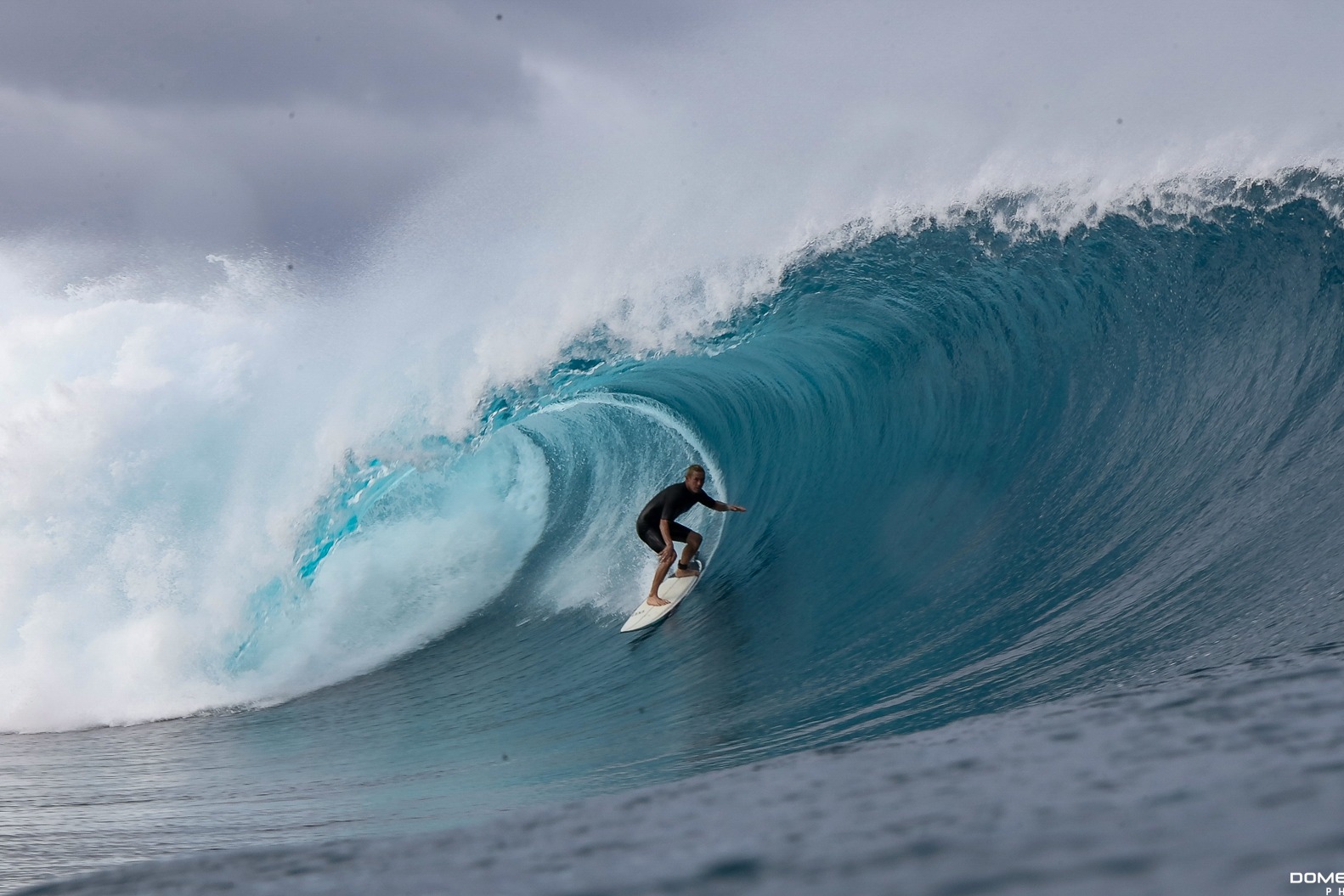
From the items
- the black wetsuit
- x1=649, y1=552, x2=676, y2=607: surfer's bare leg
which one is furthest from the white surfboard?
the black wetsuit

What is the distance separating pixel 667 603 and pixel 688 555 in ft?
1.24

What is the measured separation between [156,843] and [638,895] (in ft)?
10.5

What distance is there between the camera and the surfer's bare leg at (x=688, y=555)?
7.16 m

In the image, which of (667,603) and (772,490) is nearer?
(667,603)

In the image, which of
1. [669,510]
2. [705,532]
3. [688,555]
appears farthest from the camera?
[705,532]

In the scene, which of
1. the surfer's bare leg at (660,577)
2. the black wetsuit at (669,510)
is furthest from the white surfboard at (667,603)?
the black wetsuit at (669,510)

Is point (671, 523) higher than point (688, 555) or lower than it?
higher

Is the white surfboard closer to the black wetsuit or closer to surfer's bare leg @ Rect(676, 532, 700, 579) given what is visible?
surfer's bare leg @ Rect(676, 532, 700, 579)

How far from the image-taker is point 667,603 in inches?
279

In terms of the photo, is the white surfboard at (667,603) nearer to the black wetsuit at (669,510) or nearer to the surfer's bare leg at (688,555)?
the surfer's bare leg at (688,555)

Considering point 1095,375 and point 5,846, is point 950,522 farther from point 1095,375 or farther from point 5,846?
point 5,846

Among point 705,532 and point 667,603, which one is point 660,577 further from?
A: point 705,532

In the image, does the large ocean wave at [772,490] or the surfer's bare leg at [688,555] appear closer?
the large ocean wave at [772,490]

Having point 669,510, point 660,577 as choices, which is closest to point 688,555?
A: point 660,577
